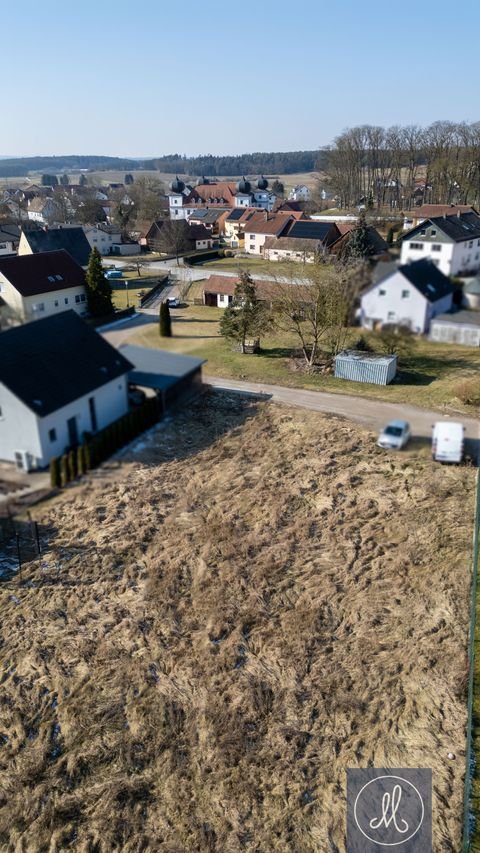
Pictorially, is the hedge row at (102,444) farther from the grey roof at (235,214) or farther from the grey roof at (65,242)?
the grey roof at (235,214)

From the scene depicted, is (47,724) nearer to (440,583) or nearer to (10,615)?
(10,615)

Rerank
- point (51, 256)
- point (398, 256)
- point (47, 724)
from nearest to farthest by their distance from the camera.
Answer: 1. point (398, 256)
2. point (51, 256)
3. point (47, 724)

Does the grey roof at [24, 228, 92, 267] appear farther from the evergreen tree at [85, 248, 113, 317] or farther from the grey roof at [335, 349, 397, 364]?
the grey roof at [335, 349, 397, 364]

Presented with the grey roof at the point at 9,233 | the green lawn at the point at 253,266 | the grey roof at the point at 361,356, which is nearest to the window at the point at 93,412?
the grey roof at the point at 361,356

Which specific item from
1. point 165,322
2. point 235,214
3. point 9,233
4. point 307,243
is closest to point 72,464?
point 165,322

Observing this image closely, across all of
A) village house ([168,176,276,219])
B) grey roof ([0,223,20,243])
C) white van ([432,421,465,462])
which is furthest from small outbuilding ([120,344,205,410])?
village house ([168,176,276,219])

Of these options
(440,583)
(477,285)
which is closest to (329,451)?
(440,583)
